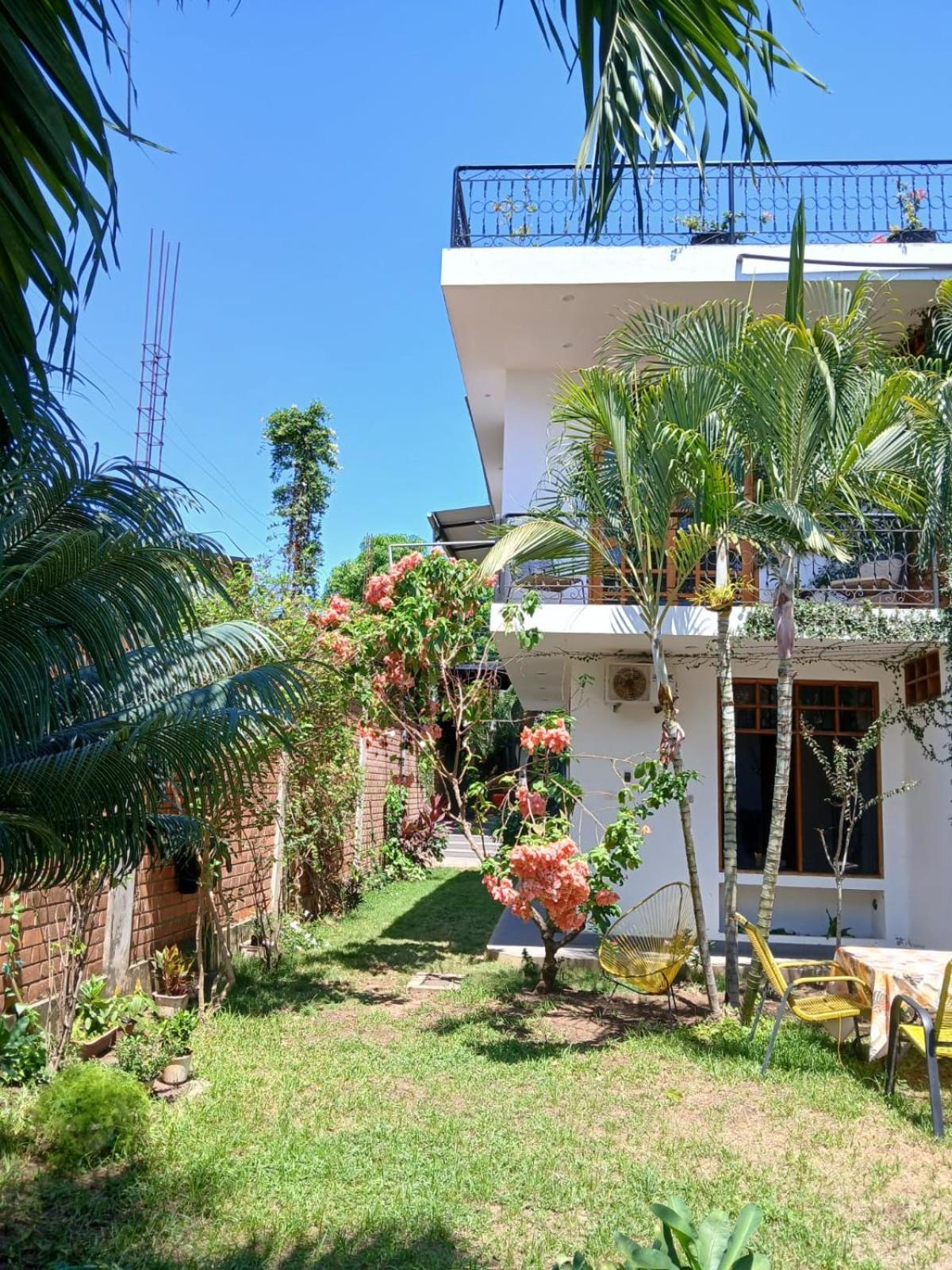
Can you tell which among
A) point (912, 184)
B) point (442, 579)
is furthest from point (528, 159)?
point (442, 579)

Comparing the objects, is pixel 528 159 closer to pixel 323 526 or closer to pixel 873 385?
pixel 873 385

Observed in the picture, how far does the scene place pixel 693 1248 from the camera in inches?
80.5

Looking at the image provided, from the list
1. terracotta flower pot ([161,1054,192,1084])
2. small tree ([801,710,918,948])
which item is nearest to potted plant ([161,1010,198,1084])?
terracotta flower pot ([161,1054,192,1084])

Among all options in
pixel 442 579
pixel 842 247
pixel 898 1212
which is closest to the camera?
pixel 898 1212

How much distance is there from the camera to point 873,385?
6863mm

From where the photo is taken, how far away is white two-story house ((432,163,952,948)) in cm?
975

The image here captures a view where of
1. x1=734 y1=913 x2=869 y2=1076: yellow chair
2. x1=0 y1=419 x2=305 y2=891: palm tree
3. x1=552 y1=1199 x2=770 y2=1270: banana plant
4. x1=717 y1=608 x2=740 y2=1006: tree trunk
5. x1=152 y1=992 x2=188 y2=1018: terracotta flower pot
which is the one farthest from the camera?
x1=717 y1=608 x2=740 y2=1006: tree trunk

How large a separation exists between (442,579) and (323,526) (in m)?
19.5

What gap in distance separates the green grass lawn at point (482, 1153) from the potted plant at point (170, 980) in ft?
1.31

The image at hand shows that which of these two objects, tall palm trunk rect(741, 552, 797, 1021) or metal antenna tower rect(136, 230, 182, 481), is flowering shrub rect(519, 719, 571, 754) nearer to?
tall palm trunk rect(741, 552, 797, 1021)

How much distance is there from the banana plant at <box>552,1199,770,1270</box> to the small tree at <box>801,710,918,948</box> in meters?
7.56

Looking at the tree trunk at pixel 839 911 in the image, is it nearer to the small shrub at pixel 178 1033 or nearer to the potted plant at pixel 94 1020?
the small shrub at pixel 178 1033

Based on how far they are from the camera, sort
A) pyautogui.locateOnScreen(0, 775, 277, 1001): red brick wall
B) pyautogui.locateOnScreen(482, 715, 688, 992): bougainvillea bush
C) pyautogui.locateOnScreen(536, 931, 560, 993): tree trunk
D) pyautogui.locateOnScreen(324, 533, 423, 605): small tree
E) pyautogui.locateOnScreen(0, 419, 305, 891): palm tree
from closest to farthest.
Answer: pyautogui.locateOnScreen(0, 419, 305, 891): palm tree
pyautogui.locateOnScreen(0, 775, 277, 1001): red brick wall
pyautogui.locateOnScreen(482, 715, 688, 992): bougainvillea bush
pyautogui.locateOnScreen(536, 931, 560, 993): tree trunk
pyautogui.locateOnScreen(324, 533, 423, 605): small tree

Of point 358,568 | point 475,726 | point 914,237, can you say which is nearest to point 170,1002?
point 475,726
